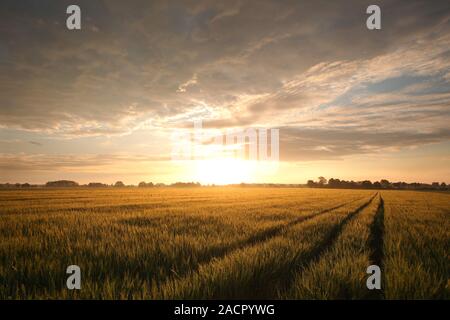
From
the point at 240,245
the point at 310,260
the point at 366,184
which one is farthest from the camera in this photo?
the point at 366,184

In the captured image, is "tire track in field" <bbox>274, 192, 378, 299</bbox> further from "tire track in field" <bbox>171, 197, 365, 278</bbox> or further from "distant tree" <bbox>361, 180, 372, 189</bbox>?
"distant tree" <bbox>361, 180, 372, 189</bbox>

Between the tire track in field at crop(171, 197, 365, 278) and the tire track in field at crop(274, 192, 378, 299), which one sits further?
the tire track in field at crop(171, 197, 365, 278)

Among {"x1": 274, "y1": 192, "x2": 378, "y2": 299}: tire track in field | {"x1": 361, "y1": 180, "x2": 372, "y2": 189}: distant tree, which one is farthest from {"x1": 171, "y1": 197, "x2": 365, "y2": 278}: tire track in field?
{"x1": 361, "y1": 180, "x2": 372, "y2": 189}: distant tree

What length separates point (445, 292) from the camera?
12.1 ft

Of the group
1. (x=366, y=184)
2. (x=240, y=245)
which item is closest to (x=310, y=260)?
(x=240, y=245)

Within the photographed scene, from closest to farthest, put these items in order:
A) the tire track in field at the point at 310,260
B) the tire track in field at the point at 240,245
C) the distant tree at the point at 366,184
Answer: the tire track in field at the point at 310,260 → the tire track in field at the point at 240,245 → the distant tree at the point at 366,184

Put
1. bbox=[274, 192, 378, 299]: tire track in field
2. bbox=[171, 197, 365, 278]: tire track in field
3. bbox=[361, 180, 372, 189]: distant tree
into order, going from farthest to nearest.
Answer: bbox=[361, 180, 372, 189]: distant tree
bbox=[171, 197, 365, 278]: tire track in field
bbox=[274, 192, 378, 299]: tire track in field

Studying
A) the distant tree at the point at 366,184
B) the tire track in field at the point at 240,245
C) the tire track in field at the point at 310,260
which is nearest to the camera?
the tire track in field at the point at 310,260

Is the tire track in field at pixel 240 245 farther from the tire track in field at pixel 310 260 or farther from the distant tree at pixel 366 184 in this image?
the distant tree at pixel 366 184

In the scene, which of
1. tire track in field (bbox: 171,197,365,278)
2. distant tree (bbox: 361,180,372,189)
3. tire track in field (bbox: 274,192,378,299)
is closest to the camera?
tire track in field (bbox: 274,192,378,299)

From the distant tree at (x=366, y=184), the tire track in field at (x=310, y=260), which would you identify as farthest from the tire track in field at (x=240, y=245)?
the distant tree at (x=366, y=184)

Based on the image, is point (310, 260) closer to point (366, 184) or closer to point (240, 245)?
point (240, 245)
